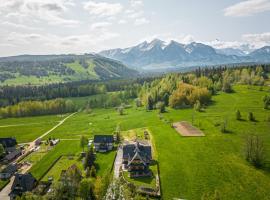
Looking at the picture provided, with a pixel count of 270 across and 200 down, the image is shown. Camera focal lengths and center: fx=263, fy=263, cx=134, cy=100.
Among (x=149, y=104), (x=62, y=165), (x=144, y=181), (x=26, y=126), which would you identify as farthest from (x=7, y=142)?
(x=149, y=104)

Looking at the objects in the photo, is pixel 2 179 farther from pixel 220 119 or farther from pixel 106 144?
pixel 220 119

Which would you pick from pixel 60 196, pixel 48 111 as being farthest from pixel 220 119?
pixel 48 111

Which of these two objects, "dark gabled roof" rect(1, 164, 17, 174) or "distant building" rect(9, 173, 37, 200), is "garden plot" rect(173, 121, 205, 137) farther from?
"dark gabled roof" rect(1, 164, 17, 174)

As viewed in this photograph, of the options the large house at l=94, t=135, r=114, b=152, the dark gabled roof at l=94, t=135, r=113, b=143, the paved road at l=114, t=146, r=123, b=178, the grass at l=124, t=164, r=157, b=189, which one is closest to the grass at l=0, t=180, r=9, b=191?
the paved road at l=114, t=146, r=123, b=178

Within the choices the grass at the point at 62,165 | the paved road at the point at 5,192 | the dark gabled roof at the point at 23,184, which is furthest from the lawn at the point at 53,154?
the paved road at the point at 5,192

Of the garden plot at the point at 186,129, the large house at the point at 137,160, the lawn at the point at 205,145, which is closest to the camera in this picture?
the lawn at the point at 205,145

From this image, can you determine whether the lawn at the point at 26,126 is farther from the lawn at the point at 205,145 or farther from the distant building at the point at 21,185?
the distant building at the point at 21,185
